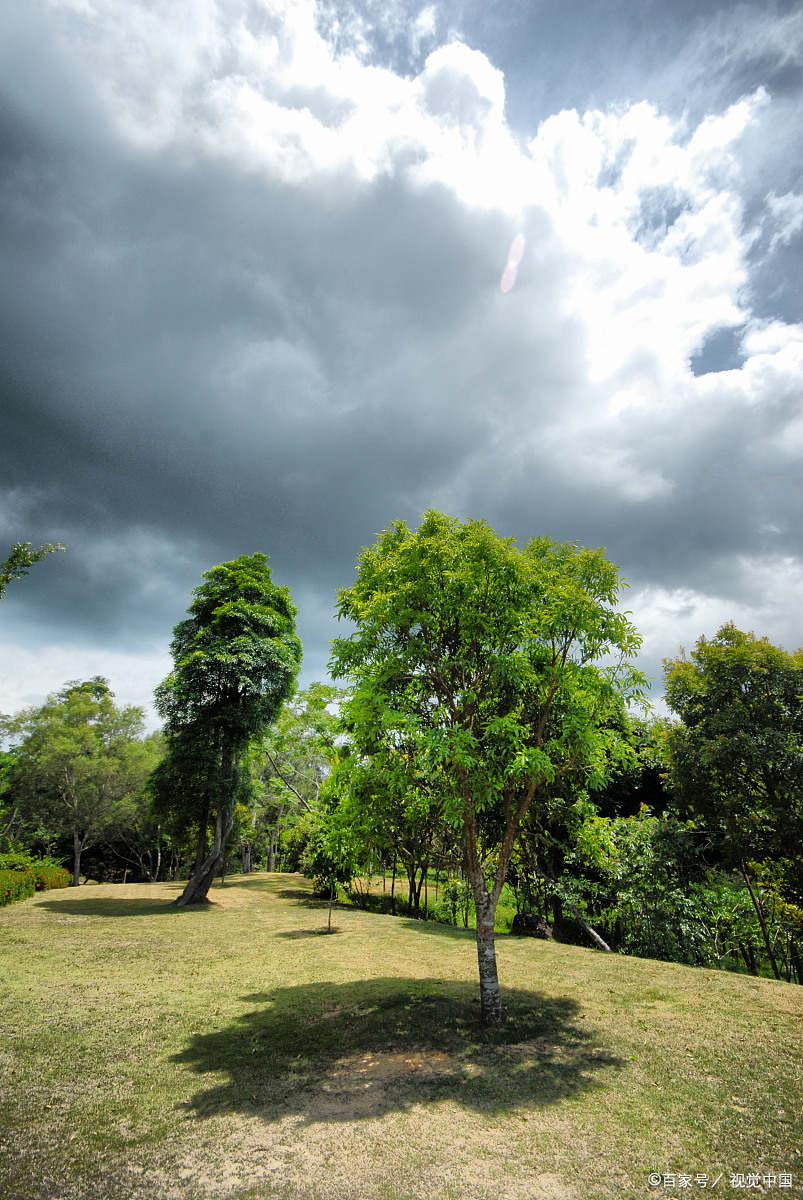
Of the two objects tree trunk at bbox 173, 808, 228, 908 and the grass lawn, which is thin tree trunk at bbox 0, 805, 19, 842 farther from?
the grass lawn

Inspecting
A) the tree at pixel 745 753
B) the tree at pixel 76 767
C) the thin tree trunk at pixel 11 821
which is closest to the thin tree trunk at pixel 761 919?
the tree at pixel 745 753

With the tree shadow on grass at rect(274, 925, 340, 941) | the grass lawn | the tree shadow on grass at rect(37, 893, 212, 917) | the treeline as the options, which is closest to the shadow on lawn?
the grass lawn

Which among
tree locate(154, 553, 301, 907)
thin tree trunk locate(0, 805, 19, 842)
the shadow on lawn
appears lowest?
the shadow on lawn

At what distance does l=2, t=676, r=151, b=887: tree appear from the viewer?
33625 mm

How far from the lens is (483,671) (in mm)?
9625

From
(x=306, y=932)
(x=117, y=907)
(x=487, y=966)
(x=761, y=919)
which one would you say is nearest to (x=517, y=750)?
(x=487, y=966)

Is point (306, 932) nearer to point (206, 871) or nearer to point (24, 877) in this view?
point (206, 871)

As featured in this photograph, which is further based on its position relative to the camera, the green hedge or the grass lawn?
the green hedge

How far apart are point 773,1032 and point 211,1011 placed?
9619 millimetres

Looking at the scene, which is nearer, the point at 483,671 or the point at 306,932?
the point at 483,671

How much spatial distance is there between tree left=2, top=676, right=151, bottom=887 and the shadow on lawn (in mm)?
29624

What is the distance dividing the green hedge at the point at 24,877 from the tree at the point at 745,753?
25961mm

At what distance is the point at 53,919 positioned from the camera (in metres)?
19.0

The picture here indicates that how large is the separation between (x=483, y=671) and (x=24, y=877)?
26.4 m
